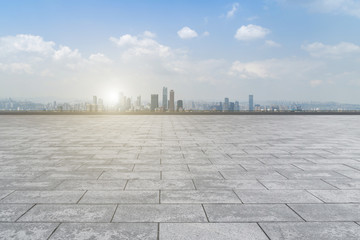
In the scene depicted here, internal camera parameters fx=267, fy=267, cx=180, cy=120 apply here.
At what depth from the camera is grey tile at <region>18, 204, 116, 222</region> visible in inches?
160

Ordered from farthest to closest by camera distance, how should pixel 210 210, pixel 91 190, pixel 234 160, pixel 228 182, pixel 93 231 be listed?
pixel 234 160
pixel 228 182
pixel 91 190
pixel 210 210
pixel 93 231

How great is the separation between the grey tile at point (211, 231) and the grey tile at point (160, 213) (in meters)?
0.20

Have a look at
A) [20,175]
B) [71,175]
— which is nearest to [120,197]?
[71,175]

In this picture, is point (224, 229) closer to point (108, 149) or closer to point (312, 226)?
point (312, 226)

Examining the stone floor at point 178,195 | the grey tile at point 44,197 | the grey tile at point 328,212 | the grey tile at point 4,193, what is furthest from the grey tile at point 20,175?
the grey tile at point 328,212

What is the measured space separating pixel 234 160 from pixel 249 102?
610 ft

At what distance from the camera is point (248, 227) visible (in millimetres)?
3846

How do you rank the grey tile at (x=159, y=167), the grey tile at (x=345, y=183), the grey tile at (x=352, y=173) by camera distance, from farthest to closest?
1. the grey tile at (x=159, y=167)
2. the grey tile at (x=352, y=173)
3. the grey tile at (x=345, y=183)

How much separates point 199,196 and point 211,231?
4.51 ft

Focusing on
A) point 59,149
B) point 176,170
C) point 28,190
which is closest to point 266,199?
point 176,170

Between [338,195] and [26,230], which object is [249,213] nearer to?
[338,195]

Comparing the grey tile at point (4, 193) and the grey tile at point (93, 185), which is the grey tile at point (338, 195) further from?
the grey tile at point (4, 193)

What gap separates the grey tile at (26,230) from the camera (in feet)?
11.7

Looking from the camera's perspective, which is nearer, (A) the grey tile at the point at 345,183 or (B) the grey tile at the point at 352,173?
(A) the grey tile at the point at 345,183
